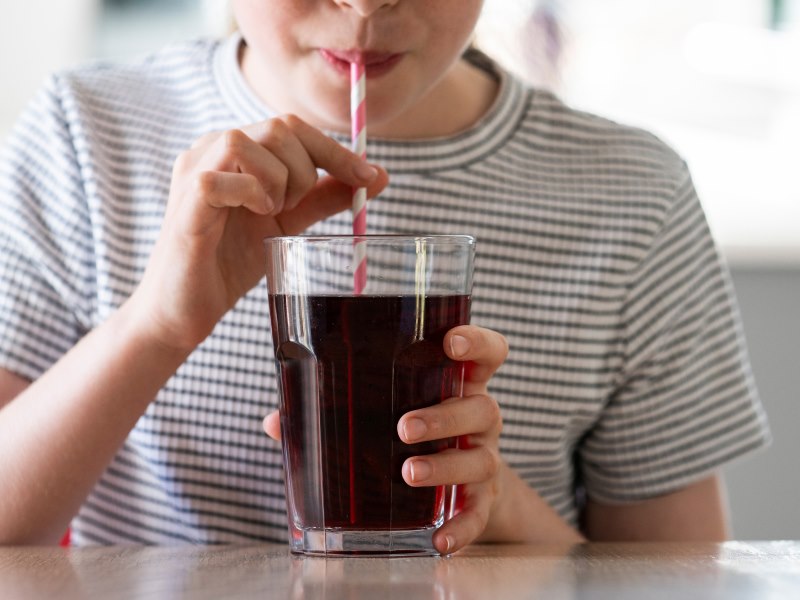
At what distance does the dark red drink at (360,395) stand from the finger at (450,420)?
1cm

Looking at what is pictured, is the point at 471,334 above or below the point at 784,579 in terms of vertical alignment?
above

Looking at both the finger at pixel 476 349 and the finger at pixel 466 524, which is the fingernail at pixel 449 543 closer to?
the finger at pixel 466 524

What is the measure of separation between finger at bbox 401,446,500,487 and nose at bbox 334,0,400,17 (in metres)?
0.36

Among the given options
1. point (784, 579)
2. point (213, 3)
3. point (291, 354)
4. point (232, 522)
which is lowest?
point (232, 522)

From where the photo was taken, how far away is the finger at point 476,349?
0.75m

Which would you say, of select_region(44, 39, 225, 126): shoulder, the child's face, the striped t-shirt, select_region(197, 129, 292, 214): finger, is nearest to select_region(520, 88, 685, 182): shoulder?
the striped t-shirt

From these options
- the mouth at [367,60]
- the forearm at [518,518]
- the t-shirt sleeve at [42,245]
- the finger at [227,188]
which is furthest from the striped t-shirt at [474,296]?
the finger at [227,188]

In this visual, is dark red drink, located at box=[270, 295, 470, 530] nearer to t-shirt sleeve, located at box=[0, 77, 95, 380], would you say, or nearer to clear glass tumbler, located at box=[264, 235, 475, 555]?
clear glass tumbler, located at box=[264, 235, 475, 555]

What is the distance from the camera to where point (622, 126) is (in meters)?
1.37

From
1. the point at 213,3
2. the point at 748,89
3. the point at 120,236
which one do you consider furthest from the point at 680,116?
the point at 120,236

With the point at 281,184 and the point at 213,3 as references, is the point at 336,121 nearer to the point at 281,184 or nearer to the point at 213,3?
the point at 281,184

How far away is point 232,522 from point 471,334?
0.51 metres

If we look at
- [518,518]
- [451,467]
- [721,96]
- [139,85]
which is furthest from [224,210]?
[721,96]

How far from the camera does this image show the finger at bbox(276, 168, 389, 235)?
99cm
